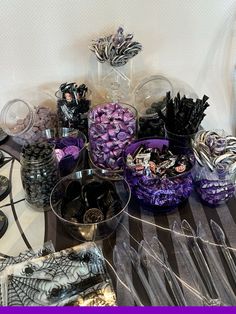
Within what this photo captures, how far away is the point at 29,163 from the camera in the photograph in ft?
2.35

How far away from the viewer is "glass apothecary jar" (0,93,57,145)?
0.94m

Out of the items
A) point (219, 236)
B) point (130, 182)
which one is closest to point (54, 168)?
point (130, 182)

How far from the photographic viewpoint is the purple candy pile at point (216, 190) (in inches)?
29.2

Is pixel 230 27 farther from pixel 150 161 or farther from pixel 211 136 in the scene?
pixel 150 161

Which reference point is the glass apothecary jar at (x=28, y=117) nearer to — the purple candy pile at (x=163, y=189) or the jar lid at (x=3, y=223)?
the jar lid at (x=3, y=223)

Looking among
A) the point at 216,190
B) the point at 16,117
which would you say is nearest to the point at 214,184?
the point at 216,190

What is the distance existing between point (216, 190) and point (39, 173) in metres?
0.39

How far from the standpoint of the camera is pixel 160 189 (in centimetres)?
71

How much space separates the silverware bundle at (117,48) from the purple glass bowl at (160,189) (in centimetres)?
31

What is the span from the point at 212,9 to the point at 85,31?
0.36 meters

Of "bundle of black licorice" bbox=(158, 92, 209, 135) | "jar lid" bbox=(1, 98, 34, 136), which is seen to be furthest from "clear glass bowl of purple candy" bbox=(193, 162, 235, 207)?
"jar lid" bbox=(1, 98, 34, 136)

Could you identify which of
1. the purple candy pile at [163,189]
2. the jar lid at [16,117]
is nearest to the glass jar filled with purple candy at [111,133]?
the purple candy pile at [163,189]

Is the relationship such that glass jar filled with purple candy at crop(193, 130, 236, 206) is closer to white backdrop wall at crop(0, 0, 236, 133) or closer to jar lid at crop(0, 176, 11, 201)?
white backdrop wall at crop(0, 0, 236, 133)

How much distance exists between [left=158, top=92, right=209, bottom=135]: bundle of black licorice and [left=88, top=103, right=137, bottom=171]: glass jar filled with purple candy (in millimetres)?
88
